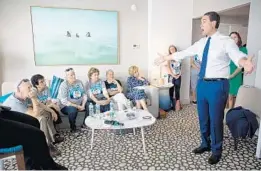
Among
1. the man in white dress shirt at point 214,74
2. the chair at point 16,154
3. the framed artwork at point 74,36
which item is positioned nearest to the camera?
the chair at point 16,154

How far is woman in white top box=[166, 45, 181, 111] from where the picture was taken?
3996mm

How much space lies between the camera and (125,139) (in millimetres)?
2770

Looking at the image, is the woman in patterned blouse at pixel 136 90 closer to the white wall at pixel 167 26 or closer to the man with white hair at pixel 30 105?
Result: the white wall at pixel 167 26

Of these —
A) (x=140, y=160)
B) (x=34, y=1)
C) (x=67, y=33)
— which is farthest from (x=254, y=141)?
(x=34, y=1)

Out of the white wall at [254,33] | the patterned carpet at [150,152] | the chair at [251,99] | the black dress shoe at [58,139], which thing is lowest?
the patterned carpet at [150,152]

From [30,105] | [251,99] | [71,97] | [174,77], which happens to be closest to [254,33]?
[251,99]

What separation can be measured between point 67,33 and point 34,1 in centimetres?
73

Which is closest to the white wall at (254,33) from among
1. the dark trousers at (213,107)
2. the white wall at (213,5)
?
the white wall at (213,5)

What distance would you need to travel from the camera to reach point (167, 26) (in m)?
4.11

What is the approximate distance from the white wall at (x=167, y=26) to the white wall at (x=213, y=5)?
663mm

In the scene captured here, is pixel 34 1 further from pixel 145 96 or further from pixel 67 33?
pixel 145 96

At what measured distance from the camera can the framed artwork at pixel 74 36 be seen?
3705mm

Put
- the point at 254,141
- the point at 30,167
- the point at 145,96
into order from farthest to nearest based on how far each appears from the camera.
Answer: the point at 145,96
the point at 254,141
the point at 30,167

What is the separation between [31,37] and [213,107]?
10.3 ft
